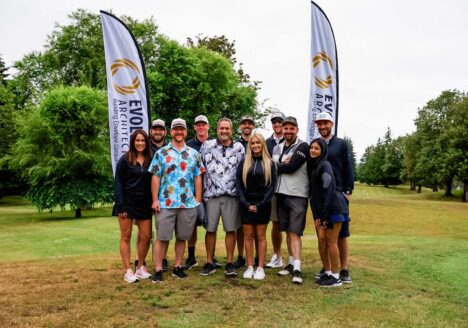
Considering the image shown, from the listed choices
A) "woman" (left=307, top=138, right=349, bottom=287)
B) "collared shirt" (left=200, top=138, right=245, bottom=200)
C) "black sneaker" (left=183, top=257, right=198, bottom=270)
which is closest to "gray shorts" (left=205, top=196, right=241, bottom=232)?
"collared shirt" (left=200, top=138, right=245, bottom=200)

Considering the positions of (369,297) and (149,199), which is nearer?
(369,297)

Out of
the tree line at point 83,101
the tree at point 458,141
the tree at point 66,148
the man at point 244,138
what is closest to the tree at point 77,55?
the tree line at point 83,101

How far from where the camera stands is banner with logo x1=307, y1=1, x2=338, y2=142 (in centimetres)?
952

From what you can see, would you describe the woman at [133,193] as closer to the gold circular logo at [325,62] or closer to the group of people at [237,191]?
the group of people at [237,191]

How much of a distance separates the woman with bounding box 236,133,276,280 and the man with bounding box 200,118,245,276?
196 mm

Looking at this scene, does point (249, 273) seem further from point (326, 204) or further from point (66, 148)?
point (66, 148)

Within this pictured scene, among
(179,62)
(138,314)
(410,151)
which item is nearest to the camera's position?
(138,314)

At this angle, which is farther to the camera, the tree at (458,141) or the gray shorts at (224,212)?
the tree at (458,141)

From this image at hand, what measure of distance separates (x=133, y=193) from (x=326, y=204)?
2.96 meters

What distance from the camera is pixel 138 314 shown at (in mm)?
5148

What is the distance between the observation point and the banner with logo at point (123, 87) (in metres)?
8.84

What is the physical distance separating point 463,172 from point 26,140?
41.2 metres

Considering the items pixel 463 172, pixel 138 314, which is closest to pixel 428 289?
pixel 138 314

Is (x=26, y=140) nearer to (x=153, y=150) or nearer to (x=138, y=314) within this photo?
(x=153, y=150)
